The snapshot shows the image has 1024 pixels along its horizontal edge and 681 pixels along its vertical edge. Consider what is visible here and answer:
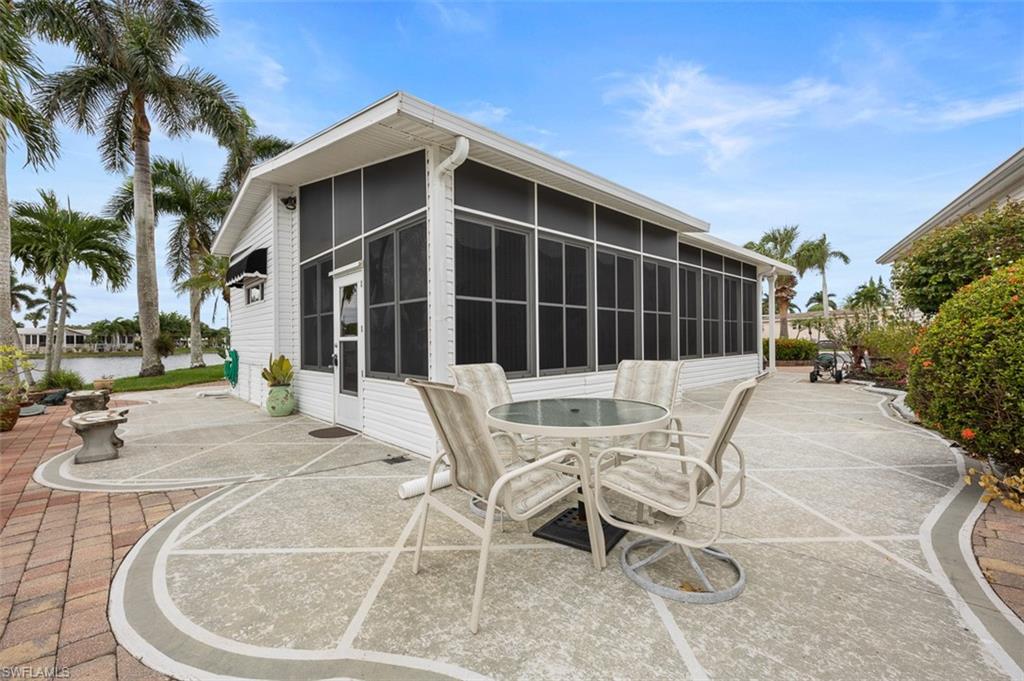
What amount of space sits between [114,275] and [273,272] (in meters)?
9.36

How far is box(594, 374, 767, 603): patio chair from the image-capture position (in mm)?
1831

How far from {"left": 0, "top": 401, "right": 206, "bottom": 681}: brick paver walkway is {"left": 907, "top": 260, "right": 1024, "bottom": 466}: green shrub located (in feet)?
15.3

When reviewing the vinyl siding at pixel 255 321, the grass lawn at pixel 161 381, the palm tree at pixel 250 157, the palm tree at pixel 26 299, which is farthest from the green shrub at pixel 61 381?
A: the palm tree at pixel 26 299

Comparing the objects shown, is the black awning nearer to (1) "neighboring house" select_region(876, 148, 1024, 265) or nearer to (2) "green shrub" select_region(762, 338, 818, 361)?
(1) "neighboring house" select_region(876, 148, 1024, 265)

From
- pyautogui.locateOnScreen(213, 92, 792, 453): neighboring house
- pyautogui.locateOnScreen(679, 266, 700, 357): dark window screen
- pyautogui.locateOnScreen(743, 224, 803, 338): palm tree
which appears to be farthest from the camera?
pyautogui.locateOnScreen(743, 224, 803, 338): palm tree

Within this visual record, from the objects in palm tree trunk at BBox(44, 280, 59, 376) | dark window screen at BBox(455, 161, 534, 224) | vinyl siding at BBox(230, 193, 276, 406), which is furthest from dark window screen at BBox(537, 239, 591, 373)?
palm tree trunk at BBox(44, 280, 59, 376)

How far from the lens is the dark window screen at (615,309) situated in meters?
6.15

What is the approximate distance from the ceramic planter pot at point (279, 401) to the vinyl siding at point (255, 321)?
74cm

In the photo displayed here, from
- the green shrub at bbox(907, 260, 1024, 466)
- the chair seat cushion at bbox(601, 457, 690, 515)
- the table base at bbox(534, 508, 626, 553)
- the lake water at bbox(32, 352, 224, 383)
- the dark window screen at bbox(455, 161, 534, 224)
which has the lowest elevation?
the table base at bbox(534, 508, 626, 553)

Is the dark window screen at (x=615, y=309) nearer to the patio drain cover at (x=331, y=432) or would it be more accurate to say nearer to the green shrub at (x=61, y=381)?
the patio drain cover at (x=331, y=432)

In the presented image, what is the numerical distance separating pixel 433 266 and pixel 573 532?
273 centimetres

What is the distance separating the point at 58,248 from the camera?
11.2 metres

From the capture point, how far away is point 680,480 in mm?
2182

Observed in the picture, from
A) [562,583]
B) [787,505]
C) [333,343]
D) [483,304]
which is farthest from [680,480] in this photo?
[333,343]
